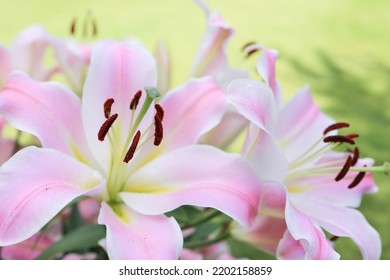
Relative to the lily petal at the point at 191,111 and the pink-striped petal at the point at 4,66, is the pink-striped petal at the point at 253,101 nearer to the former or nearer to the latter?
the lily petal at the point at 191,111

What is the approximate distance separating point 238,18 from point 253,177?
Result: 203 centimetres

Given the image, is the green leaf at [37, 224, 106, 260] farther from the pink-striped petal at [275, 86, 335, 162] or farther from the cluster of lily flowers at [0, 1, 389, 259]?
the pink-striped petal at [275, 86, 335, 162]

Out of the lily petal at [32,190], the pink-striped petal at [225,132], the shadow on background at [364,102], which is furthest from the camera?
the shadow on background at [364,102]

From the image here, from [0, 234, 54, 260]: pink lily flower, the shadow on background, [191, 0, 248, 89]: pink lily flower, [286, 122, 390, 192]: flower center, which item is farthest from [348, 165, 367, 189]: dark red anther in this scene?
the shadow on background

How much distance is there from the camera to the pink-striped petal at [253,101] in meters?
0.37

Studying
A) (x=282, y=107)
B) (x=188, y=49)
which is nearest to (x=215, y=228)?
(x=282, y=107)

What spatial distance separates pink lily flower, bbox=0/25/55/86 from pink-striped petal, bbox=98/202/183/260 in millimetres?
199

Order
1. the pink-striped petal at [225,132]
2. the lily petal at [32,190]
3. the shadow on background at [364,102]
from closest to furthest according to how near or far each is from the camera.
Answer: the lily petal at [32,190] < the pink-striped petal at [225,132] < the shadow on background at [364,102]

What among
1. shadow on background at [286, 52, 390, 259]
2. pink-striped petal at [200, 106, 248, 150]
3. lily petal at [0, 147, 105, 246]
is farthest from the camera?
shadow on background at [286, 52, 390, 259]

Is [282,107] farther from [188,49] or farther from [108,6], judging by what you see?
[108,6]

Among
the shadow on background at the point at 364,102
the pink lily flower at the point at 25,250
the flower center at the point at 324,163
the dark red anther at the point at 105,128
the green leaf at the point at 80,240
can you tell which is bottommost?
the shadow on background at the point at 364,102

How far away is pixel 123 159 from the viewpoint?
42 cm

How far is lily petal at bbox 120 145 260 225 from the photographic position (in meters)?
0.37

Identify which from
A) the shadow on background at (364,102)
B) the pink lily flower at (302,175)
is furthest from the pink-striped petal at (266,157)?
the shadow on background at (364,102)
